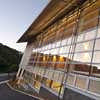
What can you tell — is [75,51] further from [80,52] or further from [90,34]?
[90,34]

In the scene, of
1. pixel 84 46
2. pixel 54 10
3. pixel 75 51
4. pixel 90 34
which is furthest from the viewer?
pixel 54 10

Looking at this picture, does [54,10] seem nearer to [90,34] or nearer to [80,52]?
[90,34]

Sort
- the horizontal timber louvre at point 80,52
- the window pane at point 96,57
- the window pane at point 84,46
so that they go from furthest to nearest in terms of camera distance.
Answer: the window pane at point 84,46 → the horizontal timber louvre at point 80,52 → the window pane at point 96,57

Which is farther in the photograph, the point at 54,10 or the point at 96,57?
the point at 54,10

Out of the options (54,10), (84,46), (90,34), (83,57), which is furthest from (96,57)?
(54,10)

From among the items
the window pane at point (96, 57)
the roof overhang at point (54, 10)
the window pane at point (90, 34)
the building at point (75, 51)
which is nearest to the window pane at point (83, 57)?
the building at point (75, 51)

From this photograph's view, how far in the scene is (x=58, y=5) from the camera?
25.3 feet

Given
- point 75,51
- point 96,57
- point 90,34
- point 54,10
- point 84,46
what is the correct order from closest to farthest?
point 96,57, point 90,34, point 84,46, point 75,51, point 54,10

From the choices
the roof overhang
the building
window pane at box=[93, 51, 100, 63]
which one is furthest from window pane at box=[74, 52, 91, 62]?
the roof overhang

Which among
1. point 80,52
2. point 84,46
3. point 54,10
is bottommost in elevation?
point 80,52

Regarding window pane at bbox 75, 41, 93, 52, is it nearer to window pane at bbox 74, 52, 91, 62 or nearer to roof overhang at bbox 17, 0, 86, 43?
window pane at bbox 74, 52, 91, 62

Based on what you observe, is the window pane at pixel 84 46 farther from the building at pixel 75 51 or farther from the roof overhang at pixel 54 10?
the roof overhang at pixel 54 10

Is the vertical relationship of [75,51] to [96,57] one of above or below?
above

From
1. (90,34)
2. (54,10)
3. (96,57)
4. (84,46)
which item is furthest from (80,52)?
(54,10)
